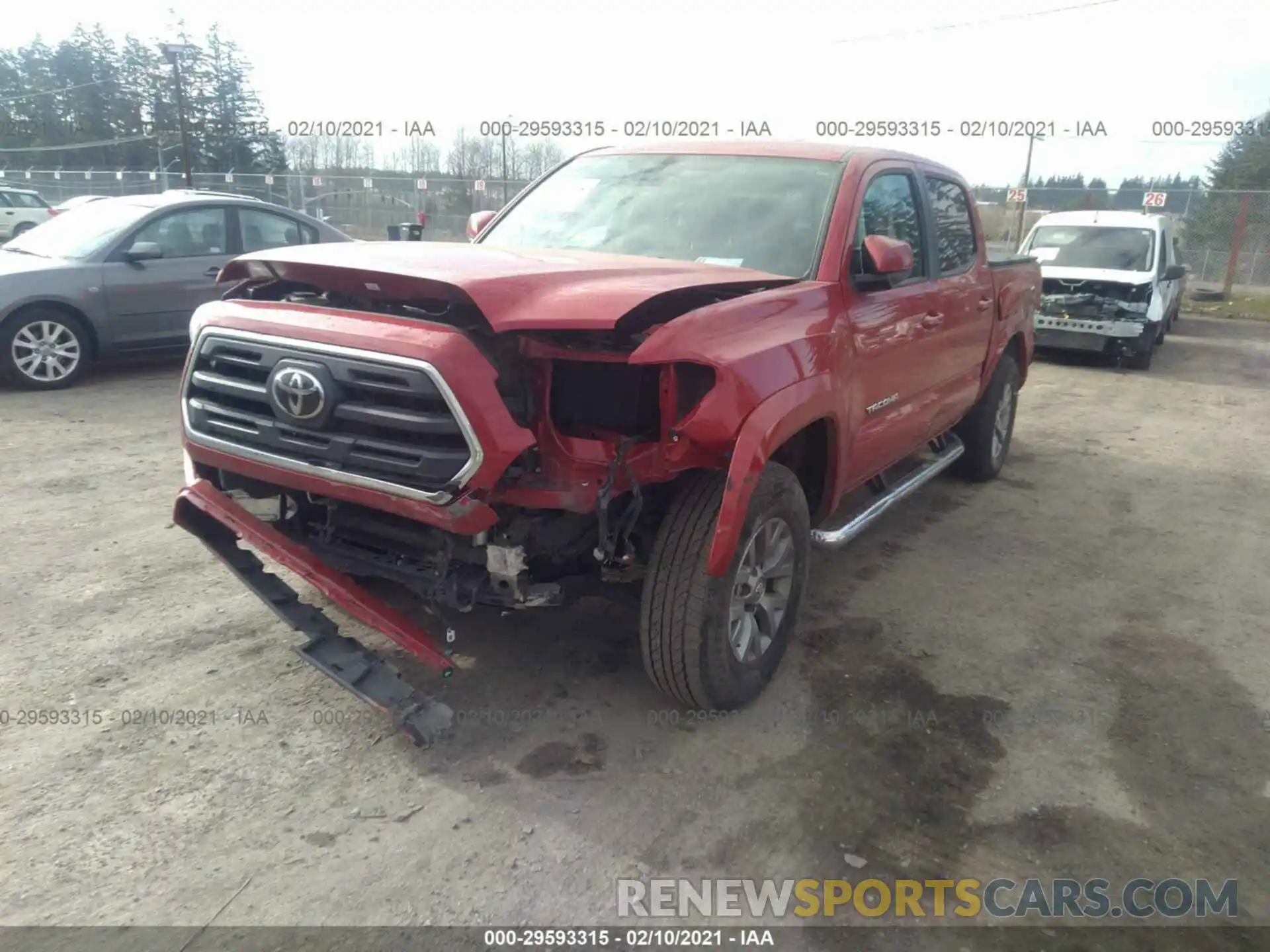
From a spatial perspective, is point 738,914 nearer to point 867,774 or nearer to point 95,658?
point 867,774

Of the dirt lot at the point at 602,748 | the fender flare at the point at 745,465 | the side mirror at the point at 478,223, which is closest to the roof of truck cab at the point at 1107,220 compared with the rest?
the dirt lot at the point at 602,748

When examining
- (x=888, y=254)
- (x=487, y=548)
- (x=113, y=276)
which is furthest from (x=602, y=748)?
(x=113, y=276)

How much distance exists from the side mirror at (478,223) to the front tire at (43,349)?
4715mm

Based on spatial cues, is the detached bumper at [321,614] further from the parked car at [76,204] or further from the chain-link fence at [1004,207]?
the chain-link fence at [1004,207]

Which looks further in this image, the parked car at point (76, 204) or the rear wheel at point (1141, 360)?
the rear wheel at point (1141, 360)

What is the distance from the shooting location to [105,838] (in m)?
2.61

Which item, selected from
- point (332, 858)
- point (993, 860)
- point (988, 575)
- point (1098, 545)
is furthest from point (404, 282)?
point (1098, 545)

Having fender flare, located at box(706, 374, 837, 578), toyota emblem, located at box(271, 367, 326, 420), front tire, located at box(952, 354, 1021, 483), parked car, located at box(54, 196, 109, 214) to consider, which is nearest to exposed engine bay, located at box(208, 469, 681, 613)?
fender flare, located at box(706, 374, 837, 578)

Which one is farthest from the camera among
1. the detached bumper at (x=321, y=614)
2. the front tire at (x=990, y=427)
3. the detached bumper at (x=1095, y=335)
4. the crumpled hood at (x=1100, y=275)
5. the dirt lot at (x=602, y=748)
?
the crumpled hood at (x=1100, y=275)

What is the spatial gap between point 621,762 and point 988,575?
267 centimetres

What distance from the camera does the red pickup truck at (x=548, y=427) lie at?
2791 millimetres

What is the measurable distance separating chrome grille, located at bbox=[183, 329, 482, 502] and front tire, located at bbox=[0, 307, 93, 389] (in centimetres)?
555

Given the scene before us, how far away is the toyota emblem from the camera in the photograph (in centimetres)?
285

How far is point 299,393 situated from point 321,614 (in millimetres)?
907
